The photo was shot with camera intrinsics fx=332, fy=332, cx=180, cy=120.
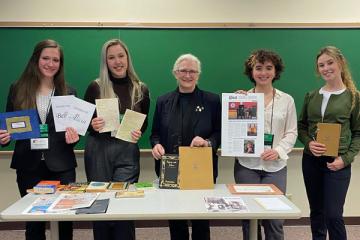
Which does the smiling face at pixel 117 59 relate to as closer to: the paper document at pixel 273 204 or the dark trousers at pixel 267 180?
the dark trousers at pixel 267 180

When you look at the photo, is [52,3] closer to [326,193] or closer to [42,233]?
[42,233]

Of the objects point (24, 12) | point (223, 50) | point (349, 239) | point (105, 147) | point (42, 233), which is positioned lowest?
point (349, 239)

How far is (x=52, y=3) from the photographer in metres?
3.33

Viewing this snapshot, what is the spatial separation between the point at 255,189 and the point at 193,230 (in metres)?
0.68

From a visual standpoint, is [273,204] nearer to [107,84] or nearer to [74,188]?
[74,188]

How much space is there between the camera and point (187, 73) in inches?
96.8

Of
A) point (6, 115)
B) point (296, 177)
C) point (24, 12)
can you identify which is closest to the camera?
point (6, 115)

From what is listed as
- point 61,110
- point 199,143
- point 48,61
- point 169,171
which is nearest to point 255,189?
point 199,143

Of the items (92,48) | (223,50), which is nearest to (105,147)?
(92,48)

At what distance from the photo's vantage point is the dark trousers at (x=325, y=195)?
8.23 ft

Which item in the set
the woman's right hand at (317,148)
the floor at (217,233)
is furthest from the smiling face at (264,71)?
the floor at (217,233)


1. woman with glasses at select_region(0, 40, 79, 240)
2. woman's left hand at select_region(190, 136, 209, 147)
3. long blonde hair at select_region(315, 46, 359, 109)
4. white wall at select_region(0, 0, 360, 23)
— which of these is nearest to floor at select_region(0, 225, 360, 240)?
woman with glasses at select_region(0, 40, 79, 240)

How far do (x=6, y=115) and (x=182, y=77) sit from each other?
1259 mm

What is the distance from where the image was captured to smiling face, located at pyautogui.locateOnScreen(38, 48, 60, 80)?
2.38 metres
